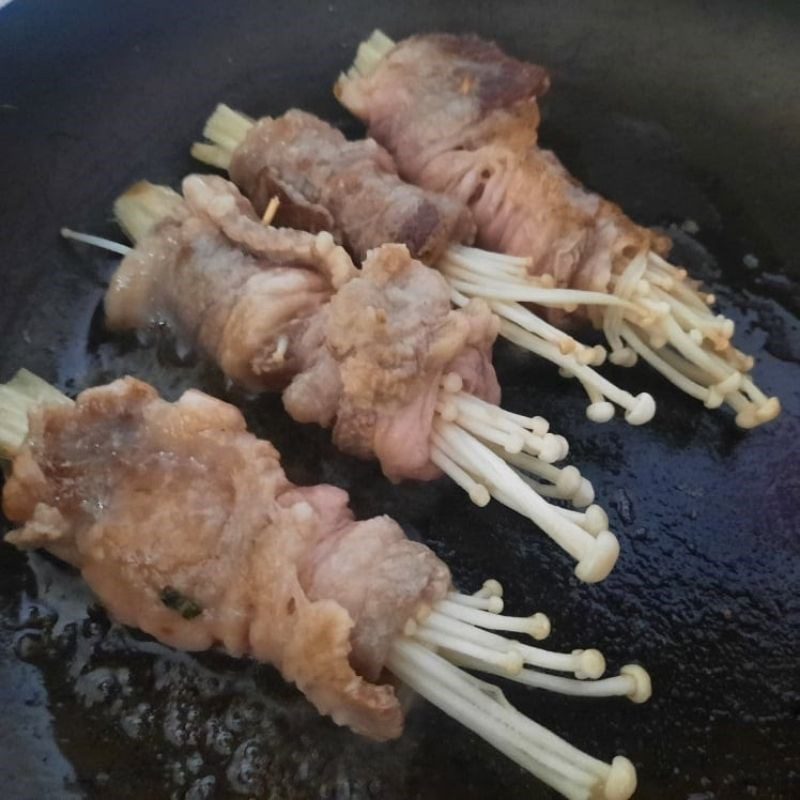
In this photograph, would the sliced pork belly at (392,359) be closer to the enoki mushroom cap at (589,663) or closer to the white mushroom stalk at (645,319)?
the white mushroom stalk at (645,319)

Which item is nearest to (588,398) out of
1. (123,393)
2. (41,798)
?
(123,393)

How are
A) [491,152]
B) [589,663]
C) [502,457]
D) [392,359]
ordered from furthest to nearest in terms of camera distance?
[491,152] → [502,457] → [392,359] → [589,663]

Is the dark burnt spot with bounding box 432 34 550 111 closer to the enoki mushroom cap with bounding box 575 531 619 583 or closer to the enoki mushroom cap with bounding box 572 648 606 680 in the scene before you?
the enoki mushroom cap with bounding box 575 531 619 583

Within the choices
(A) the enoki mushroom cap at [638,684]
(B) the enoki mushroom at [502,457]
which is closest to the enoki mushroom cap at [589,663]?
(A) the enoki mushroom cap at [638,684]

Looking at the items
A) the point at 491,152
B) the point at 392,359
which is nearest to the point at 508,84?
the point at 491,152

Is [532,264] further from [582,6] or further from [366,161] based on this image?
[582,6]

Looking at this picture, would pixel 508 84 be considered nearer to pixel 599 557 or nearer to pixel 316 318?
pixel 316 318
